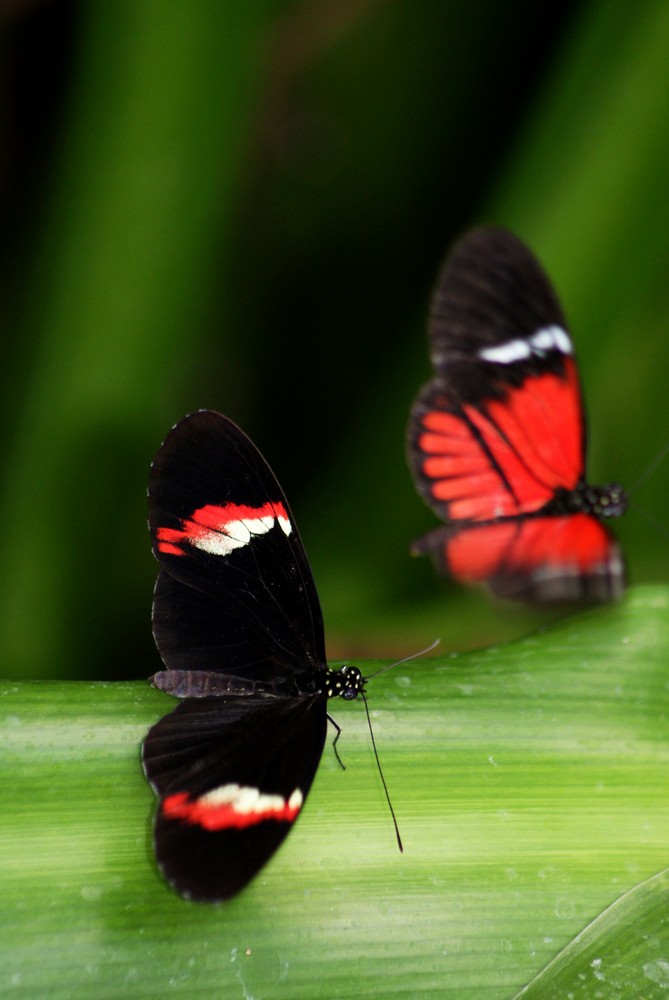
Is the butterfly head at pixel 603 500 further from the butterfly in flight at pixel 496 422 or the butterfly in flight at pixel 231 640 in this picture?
the butterfly in flight at pixel 231 640

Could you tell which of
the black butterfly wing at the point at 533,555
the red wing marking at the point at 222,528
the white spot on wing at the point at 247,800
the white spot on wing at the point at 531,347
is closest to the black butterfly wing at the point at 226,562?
the red wing marking at the point at 222,528

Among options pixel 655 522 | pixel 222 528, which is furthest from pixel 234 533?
pixel 655 522

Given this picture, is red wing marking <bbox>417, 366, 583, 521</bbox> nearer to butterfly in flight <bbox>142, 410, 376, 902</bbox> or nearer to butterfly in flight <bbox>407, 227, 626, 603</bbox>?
butterfly in flight <bbox>407, 227, 626, 603</bbox>

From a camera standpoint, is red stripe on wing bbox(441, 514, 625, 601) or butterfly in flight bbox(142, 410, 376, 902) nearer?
butterfly in flight bbox(142, 410, 376, 902)

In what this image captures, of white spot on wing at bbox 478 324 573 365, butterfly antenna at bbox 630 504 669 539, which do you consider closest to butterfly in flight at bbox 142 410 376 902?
white spot on wing at bbox 478 324 573 365

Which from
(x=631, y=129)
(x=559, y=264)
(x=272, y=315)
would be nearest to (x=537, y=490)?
(x=559, y=264)

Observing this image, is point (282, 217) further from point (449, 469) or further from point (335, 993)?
point (335, 993)
